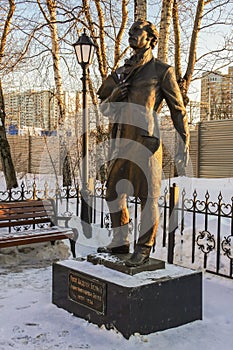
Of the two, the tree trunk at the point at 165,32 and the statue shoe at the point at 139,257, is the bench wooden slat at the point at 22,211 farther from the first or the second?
the tree trunk at the point at 165,32

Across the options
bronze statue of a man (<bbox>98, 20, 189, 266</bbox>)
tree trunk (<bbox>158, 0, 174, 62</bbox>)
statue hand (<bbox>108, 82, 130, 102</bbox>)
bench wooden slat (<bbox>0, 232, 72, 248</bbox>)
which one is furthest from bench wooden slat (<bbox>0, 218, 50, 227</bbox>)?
tree trunk (<bbox>158, 0, 174, 62</bbox>)

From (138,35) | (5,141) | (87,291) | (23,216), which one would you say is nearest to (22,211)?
(23,216)

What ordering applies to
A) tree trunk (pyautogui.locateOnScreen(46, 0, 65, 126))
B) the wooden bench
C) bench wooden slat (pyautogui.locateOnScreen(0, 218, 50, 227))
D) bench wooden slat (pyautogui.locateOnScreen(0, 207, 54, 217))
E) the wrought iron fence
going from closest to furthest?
the wrought iron fence < the wooden bench < bench wooden slat (pyautogui.locateOnScreen(0, 218, 50, 227)) < bench wooden slat (pyautogui.locateOnScreen(0, 207, 54, 217)) < tree trunk (pyautogui.locateOnScreen(46, 0, 65, 126))

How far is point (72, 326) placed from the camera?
4.03 metres

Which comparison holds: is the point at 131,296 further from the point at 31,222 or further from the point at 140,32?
the point at 31,222

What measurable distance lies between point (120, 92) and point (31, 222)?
12.7 feet

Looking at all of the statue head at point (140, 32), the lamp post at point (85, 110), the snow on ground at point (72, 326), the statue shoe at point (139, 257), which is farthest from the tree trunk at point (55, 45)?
the statue shoe at point (139, 257)

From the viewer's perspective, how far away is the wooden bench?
639 centimetres

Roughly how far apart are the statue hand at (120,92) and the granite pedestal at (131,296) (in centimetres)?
166

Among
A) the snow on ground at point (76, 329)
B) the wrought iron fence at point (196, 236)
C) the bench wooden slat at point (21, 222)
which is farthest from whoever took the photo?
the bench wooden slat at point (21, 222)

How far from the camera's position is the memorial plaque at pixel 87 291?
155 inches

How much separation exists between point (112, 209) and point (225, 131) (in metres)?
14.8

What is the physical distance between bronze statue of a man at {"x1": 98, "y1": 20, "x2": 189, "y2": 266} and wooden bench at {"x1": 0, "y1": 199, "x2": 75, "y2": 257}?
268cm

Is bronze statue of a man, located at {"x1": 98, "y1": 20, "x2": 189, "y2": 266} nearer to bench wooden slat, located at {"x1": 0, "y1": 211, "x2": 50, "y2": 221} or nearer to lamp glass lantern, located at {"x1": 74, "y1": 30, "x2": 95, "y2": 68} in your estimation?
bench wooden slat, located at {"x1": 0, "y1": 211, "x2": 50, "y2": 221}
